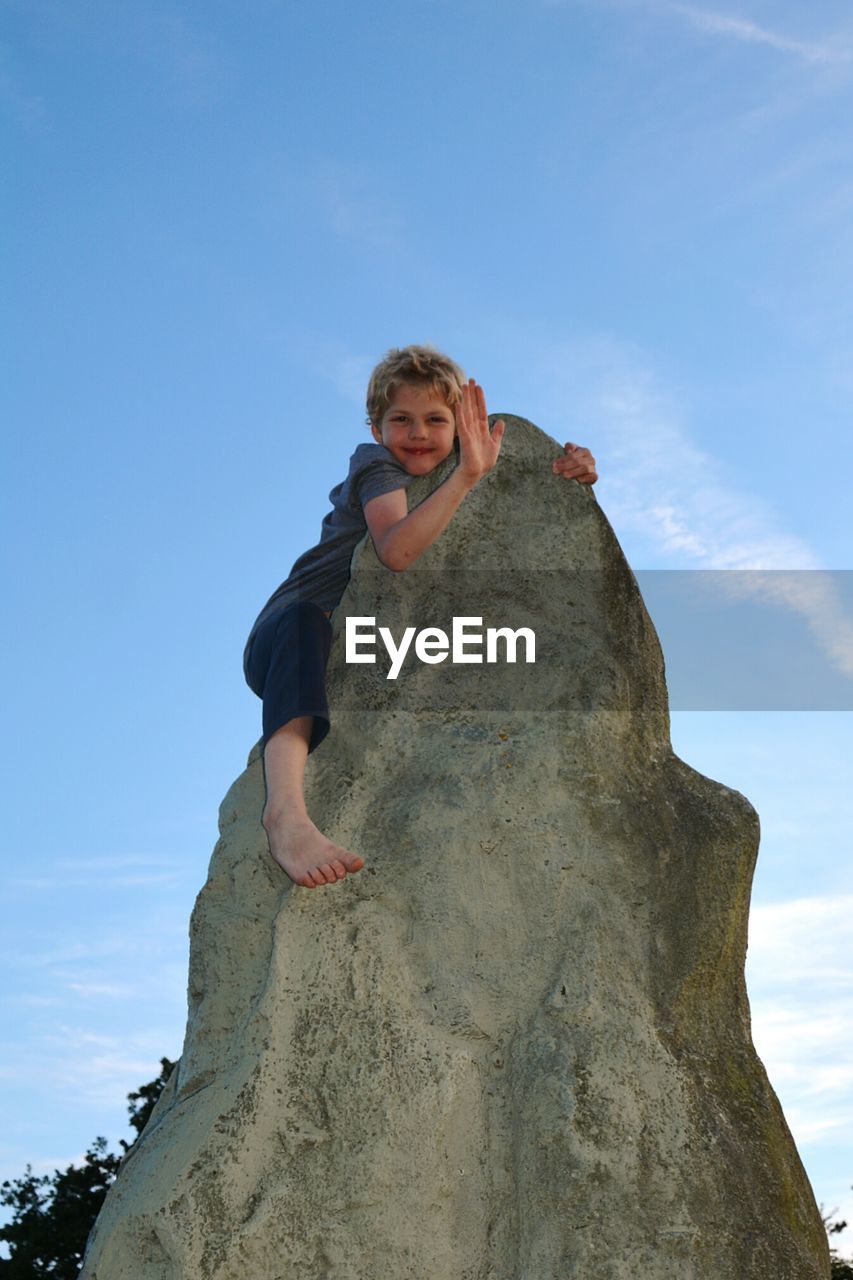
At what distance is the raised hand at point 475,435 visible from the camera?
14.7 ft

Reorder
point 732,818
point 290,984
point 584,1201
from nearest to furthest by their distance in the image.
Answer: point 584,1201 < point 290,984 < point 732,818

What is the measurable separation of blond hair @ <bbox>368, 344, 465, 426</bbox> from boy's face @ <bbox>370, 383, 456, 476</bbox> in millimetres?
21

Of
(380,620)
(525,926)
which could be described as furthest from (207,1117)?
(380,620)

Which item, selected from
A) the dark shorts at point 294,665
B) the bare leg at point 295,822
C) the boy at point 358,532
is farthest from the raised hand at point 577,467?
the bare leg at point 295,822

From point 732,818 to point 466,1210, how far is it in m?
1.40

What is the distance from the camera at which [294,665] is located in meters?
4.55

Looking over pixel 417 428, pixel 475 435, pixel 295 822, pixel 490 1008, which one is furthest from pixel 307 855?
pixel 417 428

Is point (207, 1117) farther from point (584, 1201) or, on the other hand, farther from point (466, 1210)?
point (584, 1201)

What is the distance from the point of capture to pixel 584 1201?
12.2ft

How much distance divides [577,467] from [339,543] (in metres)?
0.88

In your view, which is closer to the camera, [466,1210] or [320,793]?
[466,1210]

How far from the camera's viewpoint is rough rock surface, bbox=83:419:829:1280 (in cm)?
373

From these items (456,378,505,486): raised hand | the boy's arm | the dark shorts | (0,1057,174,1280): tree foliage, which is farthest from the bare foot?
(0,1057,174,1280): tree foliage

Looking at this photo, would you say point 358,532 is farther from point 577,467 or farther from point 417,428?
point 577,467
